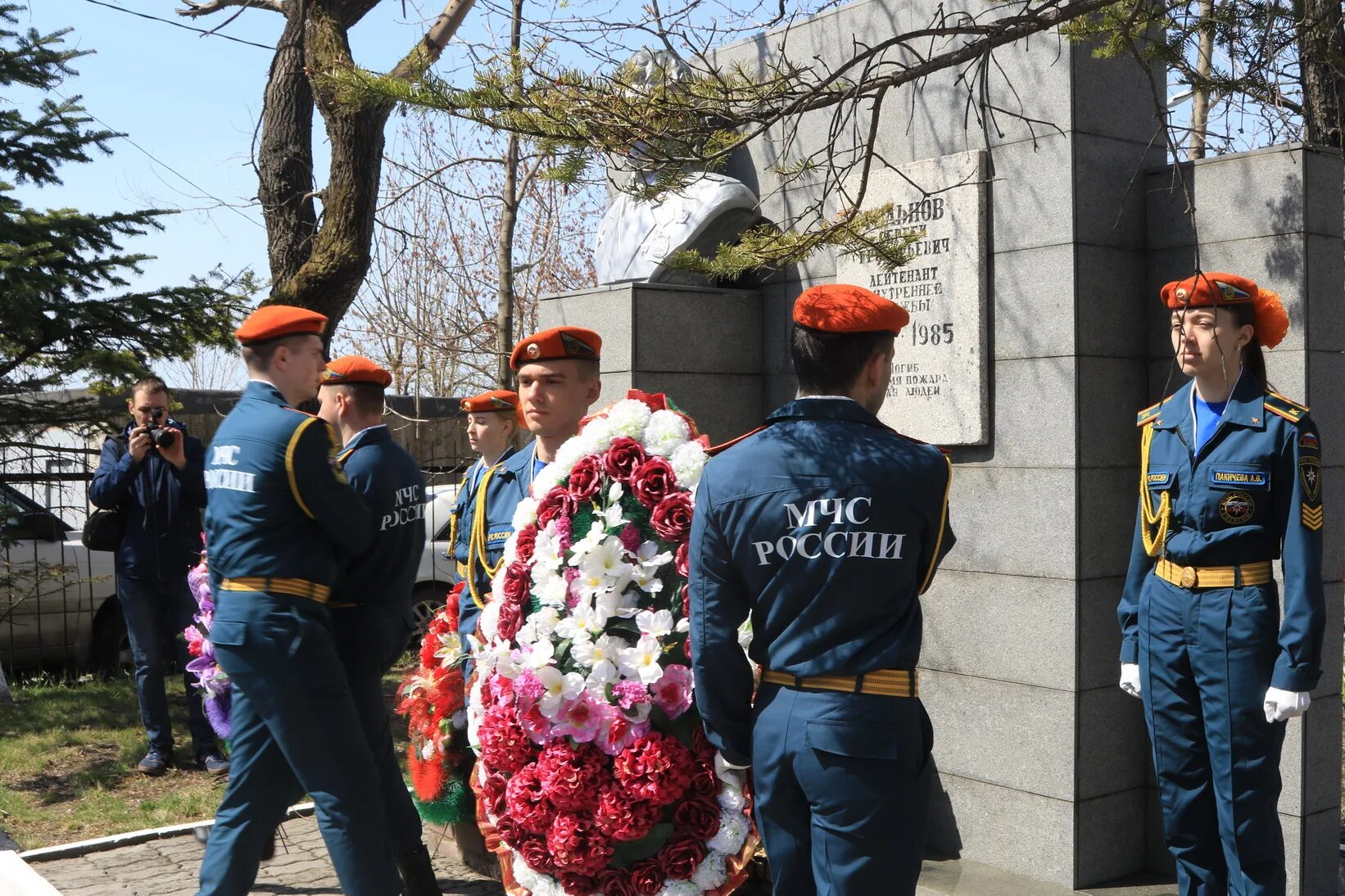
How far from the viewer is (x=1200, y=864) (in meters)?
4.09

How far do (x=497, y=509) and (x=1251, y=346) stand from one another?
8.52ft

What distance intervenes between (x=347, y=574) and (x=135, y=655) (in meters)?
3.38

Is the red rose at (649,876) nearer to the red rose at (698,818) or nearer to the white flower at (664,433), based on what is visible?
the red rose at (698,818)

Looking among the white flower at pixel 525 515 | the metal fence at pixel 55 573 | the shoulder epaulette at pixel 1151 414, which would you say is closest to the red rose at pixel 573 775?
the white flower at pixel 525 515

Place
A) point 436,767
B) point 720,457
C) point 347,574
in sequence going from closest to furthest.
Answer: point 720,457
point 347,574
point 436,767

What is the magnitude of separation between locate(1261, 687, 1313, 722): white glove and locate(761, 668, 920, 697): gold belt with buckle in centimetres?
139

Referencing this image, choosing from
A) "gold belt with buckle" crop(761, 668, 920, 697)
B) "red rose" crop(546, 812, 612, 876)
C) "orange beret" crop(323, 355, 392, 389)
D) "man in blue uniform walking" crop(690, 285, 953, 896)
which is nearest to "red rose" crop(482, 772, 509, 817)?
"red rose" crop(546, 812, 612, 876)

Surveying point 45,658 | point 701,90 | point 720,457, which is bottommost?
point 45,658

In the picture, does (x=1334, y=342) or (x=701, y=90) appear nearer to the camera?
(x=701, y=90)

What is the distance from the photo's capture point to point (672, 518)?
12.0 ft

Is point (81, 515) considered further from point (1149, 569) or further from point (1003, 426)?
point (1149, 569)

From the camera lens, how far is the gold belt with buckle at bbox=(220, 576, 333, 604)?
4234 millimetres

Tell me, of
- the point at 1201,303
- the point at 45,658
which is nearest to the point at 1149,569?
→ the point at 1201,303

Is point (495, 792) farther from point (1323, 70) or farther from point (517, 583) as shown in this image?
point (1323, 70)
